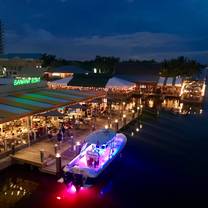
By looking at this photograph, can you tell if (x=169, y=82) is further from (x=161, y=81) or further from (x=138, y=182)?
(x=138, y=182)

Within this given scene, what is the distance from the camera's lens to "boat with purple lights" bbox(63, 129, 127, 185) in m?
16.4

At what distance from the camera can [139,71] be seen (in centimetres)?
6900

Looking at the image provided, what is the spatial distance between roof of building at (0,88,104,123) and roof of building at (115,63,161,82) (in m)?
29.8

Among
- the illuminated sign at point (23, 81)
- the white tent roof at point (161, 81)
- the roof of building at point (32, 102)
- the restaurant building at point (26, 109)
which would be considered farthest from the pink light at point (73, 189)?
the white tent roof at point (161, 81)

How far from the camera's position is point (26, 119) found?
73.3ft

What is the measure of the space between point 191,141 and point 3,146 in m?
18.1

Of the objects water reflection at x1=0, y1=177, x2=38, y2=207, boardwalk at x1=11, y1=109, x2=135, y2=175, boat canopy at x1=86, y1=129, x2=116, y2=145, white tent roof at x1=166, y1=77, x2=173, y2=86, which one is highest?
white tent roof at x1=166, y1=77, x2=173, y2=86

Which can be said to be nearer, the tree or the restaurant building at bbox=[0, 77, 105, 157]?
the restaurant building at bbox=[0, 77, 105, 157]

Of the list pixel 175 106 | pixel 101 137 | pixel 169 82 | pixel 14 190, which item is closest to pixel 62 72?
pixel 169 82

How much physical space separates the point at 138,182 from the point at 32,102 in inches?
461

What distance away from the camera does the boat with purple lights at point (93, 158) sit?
16.4m

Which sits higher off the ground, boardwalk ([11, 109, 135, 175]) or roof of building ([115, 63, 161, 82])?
roof of building ([115, 63, 161, 82])

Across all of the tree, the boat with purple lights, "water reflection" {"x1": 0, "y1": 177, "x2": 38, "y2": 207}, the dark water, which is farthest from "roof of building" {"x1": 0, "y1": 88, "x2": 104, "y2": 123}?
the tree

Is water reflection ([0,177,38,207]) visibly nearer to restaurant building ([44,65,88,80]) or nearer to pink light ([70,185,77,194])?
pink light ([70,185,77,194])
